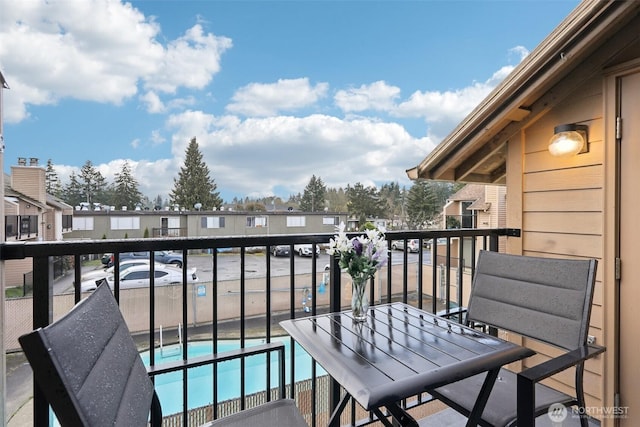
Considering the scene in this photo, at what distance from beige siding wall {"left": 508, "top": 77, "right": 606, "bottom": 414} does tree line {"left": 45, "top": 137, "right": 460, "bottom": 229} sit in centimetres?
356

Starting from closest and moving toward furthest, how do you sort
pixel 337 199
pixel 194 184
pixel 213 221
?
pixel 213 221 < pixel 337 199 < pixel 194 184

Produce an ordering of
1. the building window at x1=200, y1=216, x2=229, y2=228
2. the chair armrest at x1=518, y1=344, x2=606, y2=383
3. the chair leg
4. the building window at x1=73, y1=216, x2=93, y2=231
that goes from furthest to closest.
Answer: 1. the building window at x1=200, y1=216, x2=229, y2=228
2. the building window at x1=73, y1=216, x2=93, y2=231
3. the chair leg
4. the chair armrest at x1=518, y1=344, x2=606, y2=383

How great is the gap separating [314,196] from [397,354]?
19.8m

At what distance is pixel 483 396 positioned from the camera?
1.26 meters

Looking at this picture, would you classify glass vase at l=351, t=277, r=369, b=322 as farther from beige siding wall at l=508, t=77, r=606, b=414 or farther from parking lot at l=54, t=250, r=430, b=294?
beige siding wall at l=508, t=77, r=606, b=414

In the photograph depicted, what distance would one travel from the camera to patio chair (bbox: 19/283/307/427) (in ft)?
2.24

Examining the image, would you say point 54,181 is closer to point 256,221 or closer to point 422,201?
point 256,221

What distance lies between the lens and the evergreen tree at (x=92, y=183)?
1072cm

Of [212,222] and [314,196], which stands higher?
[314,196]

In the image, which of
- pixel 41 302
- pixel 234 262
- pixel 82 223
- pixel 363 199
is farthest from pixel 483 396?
pixel 363 199

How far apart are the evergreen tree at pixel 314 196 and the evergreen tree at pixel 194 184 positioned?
6.93m

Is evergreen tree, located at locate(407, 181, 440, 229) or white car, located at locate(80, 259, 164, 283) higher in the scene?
evergreen tree, located at locate(407, 181, 440, 229)

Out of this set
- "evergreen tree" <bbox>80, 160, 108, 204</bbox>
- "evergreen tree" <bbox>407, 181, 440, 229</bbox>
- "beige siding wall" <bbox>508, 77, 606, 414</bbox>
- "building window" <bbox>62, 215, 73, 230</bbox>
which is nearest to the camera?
"beige siding wall" <bbox>508, 77, 606, 414</bbox>

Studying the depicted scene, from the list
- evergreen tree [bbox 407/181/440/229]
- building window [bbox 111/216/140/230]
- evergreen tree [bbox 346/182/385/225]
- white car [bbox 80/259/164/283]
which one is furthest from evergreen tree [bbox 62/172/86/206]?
evergreen tree [bbox 407/181/440/229]
